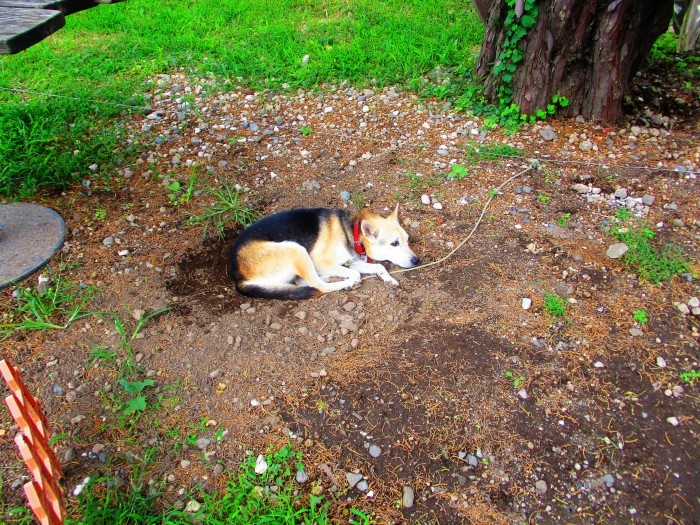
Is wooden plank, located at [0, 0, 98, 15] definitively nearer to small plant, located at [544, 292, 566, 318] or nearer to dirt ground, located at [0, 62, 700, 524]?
dirt ground, located at [0, 62, 700, 524]

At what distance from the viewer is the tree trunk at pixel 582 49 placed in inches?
173

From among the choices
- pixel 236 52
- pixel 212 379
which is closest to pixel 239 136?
pixel 236 52

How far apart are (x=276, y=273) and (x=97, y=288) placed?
4.66 ft

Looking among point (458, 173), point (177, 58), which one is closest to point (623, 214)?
point (458, 173)

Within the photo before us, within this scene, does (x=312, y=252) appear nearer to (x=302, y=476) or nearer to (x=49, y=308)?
(x=302, y=476)

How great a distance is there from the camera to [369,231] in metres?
3.81

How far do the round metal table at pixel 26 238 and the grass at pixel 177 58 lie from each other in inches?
13.1

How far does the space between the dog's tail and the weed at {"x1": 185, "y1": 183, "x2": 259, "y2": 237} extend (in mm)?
853

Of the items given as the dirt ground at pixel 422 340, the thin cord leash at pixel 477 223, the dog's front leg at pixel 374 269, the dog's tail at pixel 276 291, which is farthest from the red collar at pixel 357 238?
the dog's tail at pixel 276 291

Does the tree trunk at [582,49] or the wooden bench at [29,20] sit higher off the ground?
the wooden bench at [29,20]

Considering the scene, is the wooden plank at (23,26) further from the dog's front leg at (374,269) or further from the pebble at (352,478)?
the pebble at (352,478)

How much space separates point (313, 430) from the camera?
2771mm

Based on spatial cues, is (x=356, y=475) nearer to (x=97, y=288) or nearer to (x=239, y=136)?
(x=97, y=288)

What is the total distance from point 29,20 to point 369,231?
269 cm
